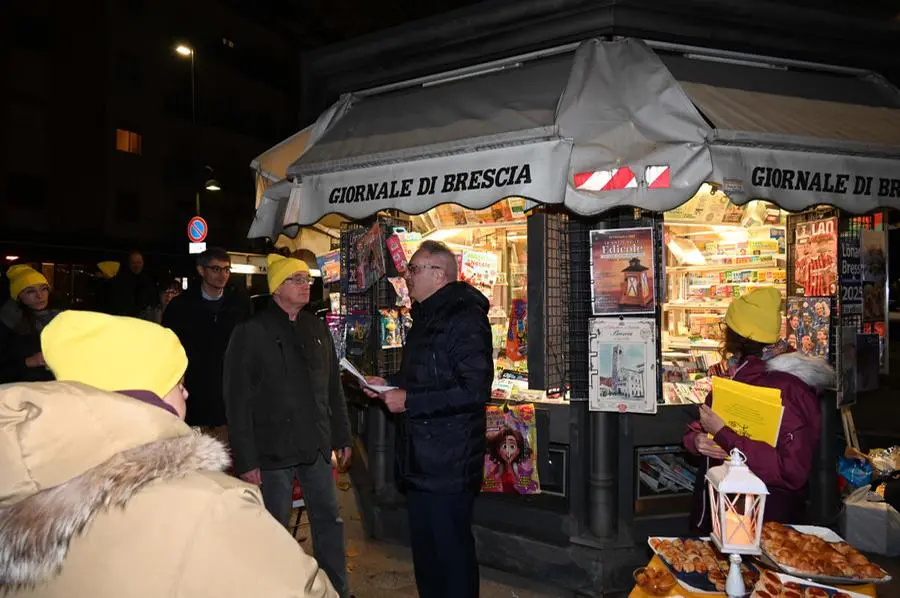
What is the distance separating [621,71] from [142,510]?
4.03 meters

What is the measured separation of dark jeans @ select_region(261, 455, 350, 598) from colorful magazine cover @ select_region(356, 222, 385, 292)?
1.90 m

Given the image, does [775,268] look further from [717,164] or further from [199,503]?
[199,503]

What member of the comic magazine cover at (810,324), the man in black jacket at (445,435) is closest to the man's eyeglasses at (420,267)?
the man in black jacket at (445,435)

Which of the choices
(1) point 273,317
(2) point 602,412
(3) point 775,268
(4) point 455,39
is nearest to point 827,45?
(3) point 775,268

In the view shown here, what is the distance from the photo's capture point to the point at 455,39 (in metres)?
5.00

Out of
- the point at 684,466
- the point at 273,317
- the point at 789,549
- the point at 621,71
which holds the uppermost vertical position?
the point at 621,71

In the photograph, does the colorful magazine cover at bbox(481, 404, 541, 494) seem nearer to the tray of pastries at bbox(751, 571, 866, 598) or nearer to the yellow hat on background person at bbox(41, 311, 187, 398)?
the tray of pastries at bbox(751, 571, 866, 598)

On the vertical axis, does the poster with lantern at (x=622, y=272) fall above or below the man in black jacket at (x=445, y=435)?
above

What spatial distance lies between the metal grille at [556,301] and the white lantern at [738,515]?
2.34m

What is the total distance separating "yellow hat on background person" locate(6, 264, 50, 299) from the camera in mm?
5359

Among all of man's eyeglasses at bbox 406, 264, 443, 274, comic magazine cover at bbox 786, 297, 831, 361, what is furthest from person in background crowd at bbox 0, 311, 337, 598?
comic magazine cover at bbox 786, 297, 831, 361

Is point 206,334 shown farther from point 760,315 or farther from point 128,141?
point 128,141

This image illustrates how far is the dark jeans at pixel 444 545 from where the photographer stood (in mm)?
3559

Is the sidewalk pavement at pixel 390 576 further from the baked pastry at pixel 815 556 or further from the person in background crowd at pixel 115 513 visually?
the person in background crowd at pixel 115 513
